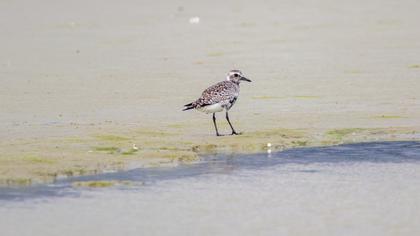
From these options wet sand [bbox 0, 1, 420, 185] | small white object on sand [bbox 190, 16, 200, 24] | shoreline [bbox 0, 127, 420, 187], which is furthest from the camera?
small white object on sand [bbox 190, 16, 200, 24]

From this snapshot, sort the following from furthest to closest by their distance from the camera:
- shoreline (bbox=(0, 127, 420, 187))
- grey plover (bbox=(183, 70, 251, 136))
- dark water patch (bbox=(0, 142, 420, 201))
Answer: grey plover (bbox=(183, 70, 251, 136)) → shoreline (bbox=(0, 127, 420, 187)) → dark water patch (bbox=(0, 142, 420, 201))

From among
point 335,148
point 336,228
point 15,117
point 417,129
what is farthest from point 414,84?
point 336,228

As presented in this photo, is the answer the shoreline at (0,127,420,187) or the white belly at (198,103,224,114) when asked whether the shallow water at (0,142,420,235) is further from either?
the white belly at (198,103,224,114)

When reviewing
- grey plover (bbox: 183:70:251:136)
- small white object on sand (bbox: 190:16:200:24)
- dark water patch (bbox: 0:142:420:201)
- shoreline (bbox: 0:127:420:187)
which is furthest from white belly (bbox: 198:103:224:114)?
small white object on sand (bbox: 190:16:200:24)

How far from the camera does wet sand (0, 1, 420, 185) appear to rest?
48.6 feet

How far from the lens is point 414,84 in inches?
779

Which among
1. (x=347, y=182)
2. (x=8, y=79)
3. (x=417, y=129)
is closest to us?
(x=347, y=182)

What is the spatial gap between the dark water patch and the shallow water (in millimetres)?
13

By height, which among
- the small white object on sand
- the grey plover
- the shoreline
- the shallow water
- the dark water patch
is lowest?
the shallow water

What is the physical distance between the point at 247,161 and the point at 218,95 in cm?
239

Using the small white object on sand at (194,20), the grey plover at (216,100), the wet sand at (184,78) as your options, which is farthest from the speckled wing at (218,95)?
the small white object on sand at (194,20)

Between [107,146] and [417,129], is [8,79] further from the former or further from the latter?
[417,129]

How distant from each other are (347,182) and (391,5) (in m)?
20.4

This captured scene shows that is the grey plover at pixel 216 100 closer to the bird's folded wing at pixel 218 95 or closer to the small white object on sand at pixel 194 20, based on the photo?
the bird's folded wing at pixel 218 95
